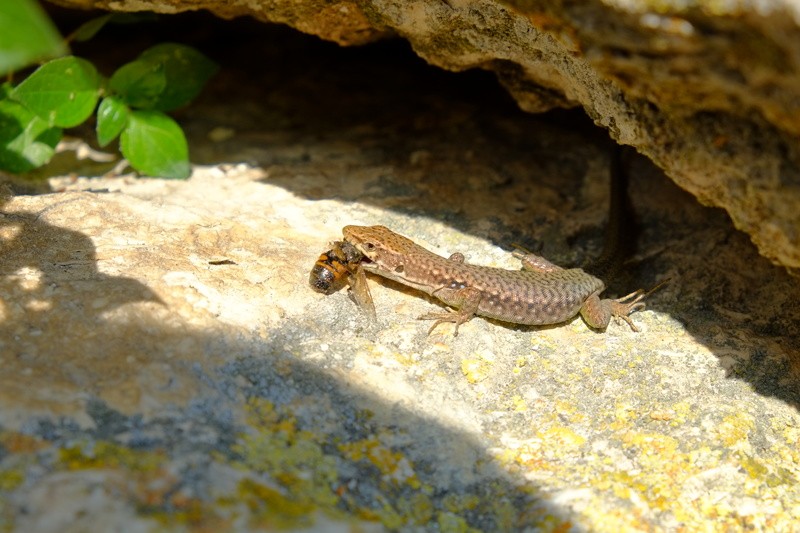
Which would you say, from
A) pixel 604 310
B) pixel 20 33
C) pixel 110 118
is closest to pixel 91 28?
pixel 110 118

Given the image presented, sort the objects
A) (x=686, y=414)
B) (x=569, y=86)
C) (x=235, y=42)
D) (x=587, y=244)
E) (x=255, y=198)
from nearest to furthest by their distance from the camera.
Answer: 1. (x=686, y=414)
2. (x=569, y=86)
3. (x=255, y=198)
4. (x=587, y=244)
5. (x=235, y=42)

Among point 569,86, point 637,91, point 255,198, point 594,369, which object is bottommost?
point 255,198

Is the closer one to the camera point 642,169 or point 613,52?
point 613,52

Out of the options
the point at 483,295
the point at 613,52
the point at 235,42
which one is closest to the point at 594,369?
the point at 483,295

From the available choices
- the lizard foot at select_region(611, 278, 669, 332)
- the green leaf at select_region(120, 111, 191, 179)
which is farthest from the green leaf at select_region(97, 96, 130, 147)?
the lizard foot at select_region(611, 278, 669, 332)

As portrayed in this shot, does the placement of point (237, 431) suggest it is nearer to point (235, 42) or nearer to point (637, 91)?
point (637, 91)

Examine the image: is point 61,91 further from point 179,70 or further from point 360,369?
point 360,369

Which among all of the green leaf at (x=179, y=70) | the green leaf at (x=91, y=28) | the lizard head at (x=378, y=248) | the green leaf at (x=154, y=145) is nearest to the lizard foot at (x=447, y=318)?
the lizard head at (x=378, y=248)
